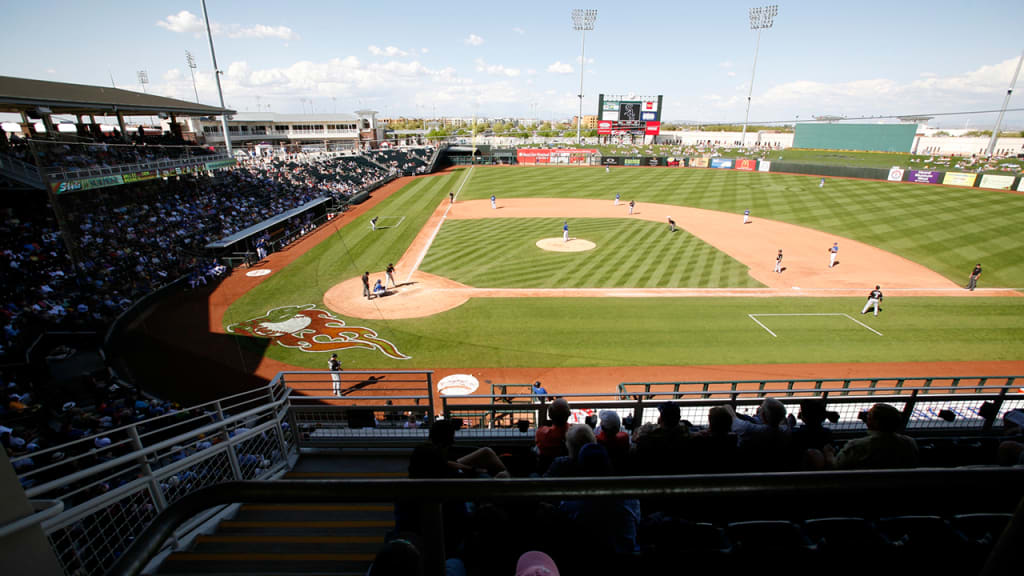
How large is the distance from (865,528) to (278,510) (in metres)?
6.12

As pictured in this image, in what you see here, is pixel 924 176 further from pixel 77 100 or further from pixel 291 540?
pixel 77 100

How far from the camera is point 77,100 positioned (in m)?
26.1

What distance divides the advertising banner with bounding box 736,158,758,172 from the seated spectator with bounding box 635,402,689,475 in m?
73.3

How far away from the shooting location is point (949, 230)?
35.0 meters

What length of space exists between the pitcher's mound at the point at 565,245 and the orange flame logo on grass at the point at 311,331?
51.6 ft

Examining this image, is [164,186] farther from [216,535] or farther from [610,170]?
[610,170]

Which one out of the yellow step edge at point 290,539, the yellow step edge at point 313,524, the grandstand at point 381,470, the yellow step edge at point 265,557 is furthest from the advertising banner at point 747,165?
the yellow step edge at point 265,557

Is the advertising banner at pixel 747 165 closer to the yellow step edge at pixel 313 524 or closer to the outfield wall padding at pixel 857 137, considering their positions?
the outfield wall padding at pixel 857 137

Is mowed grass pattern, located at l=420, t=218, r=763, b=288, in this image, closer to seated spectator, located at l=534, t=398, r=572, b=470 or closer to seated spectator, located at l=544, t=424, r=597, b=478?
seated spectator, located at l=534, t=398, r=572, b=470

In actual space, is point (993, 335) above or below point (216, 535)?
below

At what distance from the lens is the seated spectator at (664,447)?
16.0 ft

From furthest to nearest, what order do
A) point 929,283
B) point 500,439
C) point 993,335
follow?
point 929,283 < point 993,335 < point 500,439

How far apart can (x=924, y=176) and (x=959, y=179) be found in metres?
3.13

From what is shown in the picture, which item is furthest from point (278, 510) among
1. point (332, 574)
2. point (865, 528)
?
point (865, 528)
